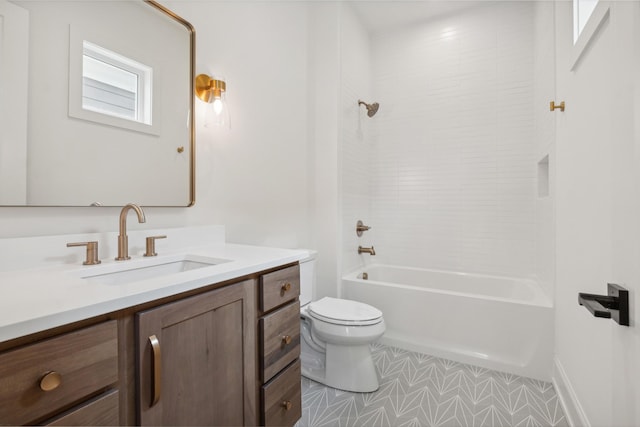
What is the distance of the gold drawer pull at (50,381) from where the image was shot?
22.7 inches

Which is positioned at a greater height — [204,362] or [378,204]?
[378,204]

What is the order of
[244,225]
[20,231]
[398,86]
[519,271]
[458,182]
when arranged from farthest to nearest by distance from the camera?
[398,86] → [458,182] → [519,271] → [244,225] → [20,231]

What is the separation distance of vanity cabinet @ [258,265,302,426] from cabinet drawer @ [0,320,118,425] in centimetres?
51

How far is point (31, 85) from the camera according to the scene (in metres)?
1.06

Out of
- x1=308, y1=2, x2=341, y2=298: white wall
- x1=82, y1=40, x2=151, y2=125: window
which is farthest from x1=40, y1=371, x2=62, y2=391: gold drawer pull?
x1=308, y1=2, x2=341, y2=298: white wall

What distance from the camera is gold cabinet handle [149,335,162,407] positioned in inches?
30.1

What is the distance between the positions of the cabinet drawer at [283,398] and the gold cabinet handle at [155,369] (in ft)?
1.46

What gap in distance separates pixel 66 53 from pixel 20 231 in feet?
2.17

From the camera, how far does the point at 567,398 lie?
5.08ft

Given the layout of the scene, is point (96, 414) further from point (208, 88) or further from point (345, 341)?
point (208, 88)

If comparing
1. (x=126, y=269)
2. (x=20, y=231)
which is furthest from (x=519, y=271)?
(x=20, y=231)

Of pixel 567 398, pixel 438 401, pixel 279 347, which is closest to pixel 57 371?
pixel 279 347

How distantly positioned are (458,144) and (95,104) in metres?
2.68

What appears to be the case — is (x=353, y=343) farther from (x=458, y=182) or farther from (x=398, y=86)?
(x=398, y=86)
